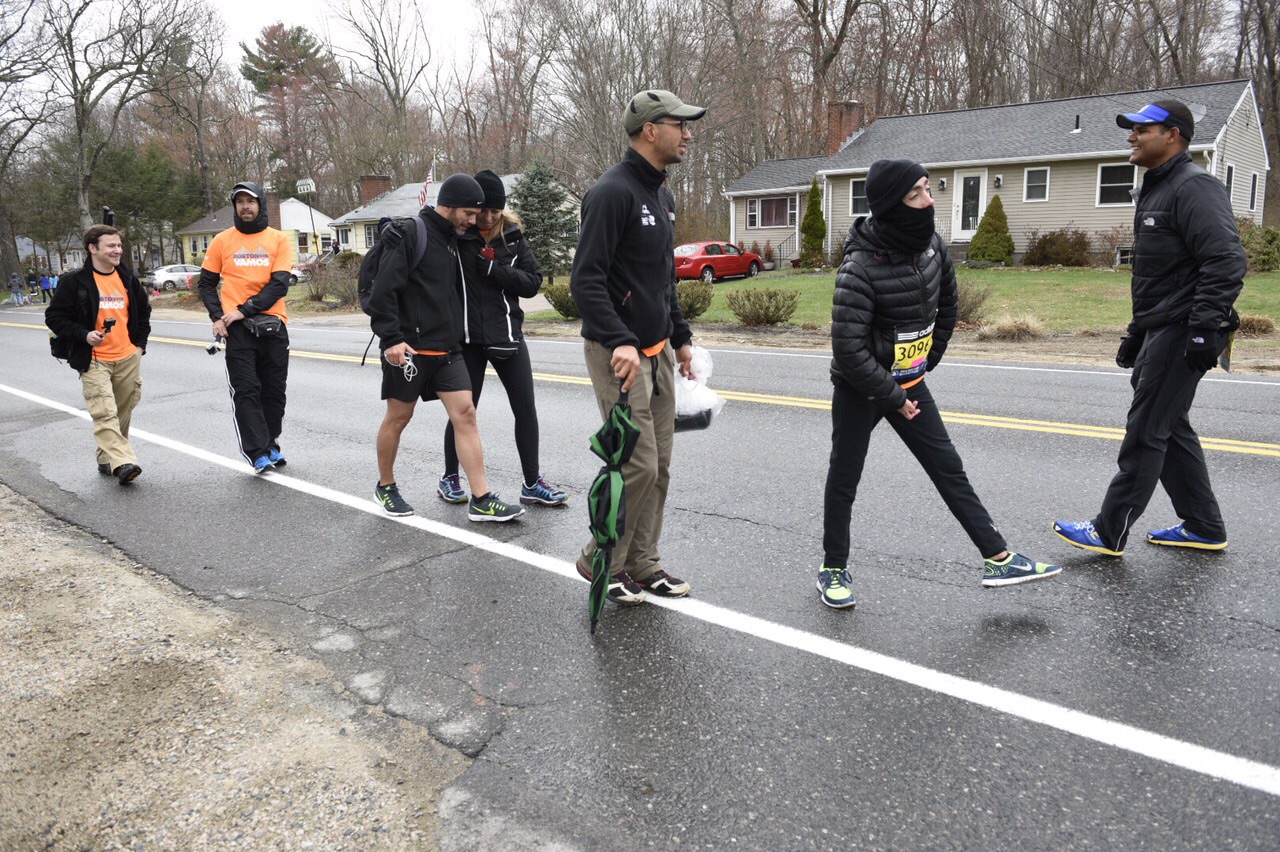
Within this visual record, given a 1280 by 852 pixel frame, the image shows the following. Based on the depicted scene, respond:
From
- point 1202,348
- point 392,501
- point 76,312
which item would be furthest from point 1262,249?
point 76,312

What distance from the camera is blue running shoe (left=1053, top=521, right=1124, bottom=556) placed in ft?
14.8

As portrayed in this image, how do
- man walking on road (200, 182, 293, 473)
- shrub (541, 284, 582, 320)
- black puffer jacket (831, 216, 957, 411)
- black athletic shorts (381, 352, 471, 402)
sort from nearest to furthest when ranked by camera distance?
black puffer jacket (831, 216, 957, 411) → black athletic shorts (381, 352, 471, 402) → man walking on road (200, 182, 293, 473) → shrub (541, 284, 582, 320)

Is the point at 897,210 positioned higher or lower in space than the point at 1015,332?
higher

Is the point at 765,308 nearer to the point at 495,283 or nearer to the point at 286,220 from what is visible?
the point at 495,283

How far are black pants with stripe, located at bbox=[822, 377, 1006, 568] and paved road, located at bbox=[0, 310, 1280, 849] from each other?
27 cm

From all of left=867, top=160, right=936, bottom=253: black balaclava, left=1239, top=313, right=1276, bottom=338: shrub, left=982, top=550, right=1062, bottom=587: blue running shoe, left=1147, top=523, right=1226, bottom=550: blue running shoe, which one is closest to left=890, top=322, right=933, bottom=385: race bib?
left=867, top=160, right=936, bottom=253: black balaclava

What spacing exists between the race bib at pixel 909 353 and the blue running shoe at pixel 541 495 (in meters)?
2.41

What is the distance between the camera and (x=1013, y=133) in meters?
31.6

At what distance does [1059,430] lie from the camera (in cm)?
735

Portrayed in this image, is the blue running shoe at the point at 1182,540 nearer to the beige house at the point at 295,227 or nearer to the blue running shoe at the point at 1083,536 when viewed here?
the blue running shoe at the point at 1083,536

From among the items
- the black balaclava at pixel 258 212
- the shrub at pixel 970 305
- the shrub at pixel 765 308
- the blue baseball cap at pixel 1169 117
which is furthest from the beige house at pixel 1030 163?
the blue baseball cap at pixel 1169 117

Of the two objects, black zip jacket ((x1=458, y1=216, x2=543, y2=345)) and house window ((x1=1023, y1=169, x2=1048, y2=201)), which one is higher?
house window ((x1=1023, y1=169, x2=1048, y2=201))

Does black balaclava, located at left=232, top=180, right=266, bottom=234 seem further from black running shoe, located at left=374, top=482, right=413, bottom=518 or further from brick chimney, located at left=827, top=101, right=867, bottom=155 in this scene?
brick chimney, located at left=827, top=101, right=867, bottom=155

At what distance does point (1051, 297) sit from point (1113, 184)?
10.8 m
